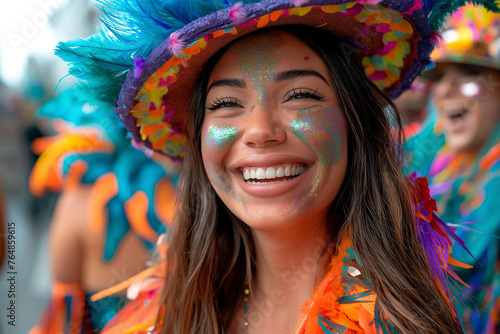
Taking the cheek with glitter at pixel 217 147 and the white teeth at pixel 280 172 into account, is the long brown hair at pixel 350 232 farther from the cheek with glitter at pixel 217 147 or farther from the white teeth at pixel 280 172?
the white teeth at pixel 280 172

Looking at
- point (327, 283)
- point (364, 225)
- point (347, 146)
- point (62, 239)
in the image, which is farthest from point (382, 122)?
point (62, 239)

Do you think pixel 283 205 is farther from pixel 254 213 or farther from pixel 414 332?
pixel 414 332

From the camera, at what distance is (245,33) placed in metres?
1.34

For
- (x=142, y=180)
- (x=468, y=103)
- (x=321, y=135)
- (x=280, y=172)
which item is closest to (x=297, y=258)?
(x=280, y=172)

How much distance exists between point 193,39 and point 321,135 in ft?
1.59

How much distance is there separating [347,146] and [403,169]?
34 cm

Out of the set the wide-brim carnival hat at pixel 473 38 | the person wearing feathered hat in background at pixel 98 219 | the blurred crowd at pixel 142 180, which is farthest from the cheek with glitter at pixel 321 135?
the wide-brim carnival hat at pixel 473 38

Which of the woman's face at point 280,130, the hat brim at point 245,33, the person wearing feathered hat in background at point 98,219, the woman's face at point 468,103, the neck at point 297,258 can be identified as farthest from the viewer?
the woman's face at point 468,103

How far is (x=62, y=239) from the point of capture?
2.47 m

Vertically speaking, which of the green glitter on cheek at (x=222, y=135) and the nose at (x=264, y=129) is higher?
the nose at (x=264, y=129)

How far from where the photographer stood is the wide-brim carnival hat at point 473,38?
8.18 ft

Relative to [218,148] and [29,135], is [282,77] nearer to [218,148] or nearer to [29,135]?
[218,148]

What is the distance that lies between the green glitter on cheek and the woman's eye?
8.1 inches

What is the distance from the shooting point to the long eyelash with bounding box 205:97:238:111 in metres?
1.40
